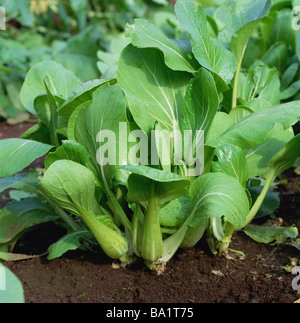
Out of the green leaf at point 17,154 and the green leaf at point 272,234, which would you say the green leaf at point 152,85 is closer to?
the green leaf at point 17,154

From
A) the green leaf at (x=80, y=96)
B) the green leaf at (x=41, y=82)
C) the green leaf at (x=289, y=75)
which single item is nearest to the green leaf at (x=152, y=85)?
the green leaf at (x=80, y=96)

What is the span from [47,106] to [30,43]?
3.01 metres

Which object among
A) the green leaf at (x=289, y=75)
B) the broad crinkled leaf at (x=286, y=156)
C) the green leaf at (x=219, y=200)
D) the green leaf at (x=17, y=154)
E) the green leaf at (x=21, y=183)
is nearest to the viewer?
the green leaf at (x=219, y=200)

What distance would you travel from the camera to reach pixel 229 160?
5.12 feet

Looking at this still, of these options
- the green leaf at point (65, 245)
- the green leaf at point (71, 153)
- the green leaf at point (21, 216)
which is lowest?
the green leaf at point (21, 216)

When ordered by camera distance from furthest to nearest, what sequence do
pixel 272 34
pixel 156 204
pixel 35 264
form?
1. pixel 272 34
2. pixel 35 264
3. pixel 156 204

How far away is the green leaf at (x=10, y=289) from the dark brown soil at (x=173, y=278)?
32cm

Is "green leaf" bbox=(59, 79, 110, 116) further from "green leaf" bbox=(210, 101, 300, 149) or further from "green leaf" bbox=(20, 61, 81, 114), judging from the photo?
"green leaf" bbox=(210, 101, 300, 149)

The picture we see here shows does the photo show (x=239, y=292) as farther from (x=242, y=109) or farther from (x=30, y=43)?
(x=30, y=43)

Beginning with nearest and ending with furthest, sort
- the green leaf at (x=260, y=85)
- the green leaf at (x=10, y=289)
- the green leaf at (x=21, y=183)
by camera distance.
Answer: the green leaf at (x=10, y=289) → the green leaf at (x=21, y=183) → the green leaf at (x=260, y=85)

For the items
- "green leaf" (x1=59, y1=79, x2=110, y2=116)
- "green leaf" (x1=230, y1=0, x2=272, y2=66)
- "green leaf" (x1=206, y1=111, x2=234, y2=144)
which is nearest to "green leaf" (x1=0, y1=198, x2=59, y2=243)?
"green leaf" (x1=59, y1=79, x2=110, y2=116)

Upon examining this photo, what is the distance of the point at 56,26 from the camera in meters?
5.14

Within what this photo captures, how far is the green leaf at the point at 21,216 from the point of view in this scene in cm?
179
